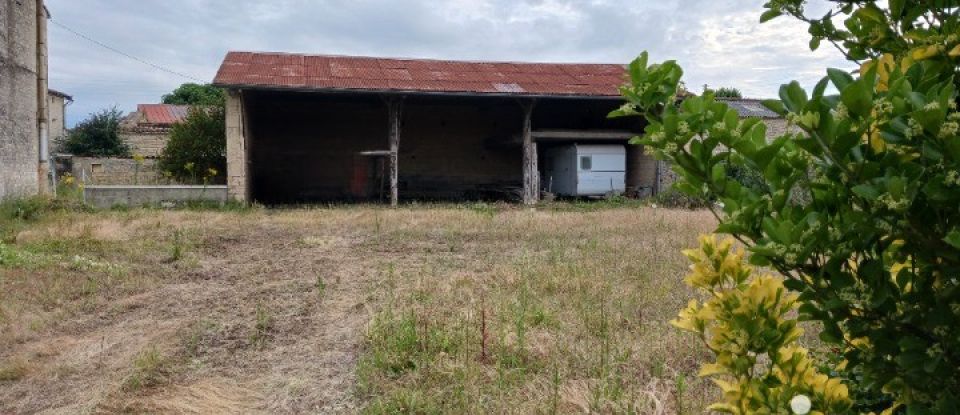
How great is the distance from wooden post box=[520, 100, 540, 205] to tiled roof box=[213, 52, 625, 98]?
570 millimetres

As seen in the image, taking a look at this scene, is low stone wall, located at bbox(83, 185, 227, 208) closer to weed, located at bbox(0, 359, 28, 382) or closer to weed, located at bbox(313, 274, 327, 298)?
weed, located at bbox(313, 274, 327, 298)

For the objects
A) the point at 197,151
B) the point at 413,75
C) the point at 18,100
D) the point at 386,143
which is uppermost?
the point at 413,75

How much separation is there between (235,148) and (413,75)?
16.7 ft

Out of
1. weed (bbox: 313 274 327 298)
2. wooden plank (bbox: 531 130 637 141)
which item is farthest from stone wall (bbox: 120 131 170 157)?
A: weed (bbox: 313 274 327 298)

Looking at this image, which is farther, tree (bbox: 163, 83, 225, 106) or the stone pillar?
tree (bbox: 163, 83, 225, 106)

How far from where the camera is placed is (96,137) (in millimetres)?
24000

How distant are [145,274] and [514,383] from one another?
A: 15.9ft

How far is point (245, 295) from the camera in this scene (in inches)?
229

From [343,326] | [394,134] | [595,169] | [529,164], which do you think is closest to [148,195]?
[394,134]

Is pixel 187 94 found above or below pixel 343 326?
above

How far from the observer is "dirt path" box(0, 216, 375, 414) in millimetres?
3338

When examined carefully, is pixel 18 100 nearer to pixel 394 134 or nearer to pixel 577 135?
pixel 394 134

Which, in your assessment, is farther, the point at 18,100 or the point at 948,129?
the point at 18,100

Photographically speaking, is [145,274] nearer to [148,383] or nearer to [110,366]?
[110,366]
